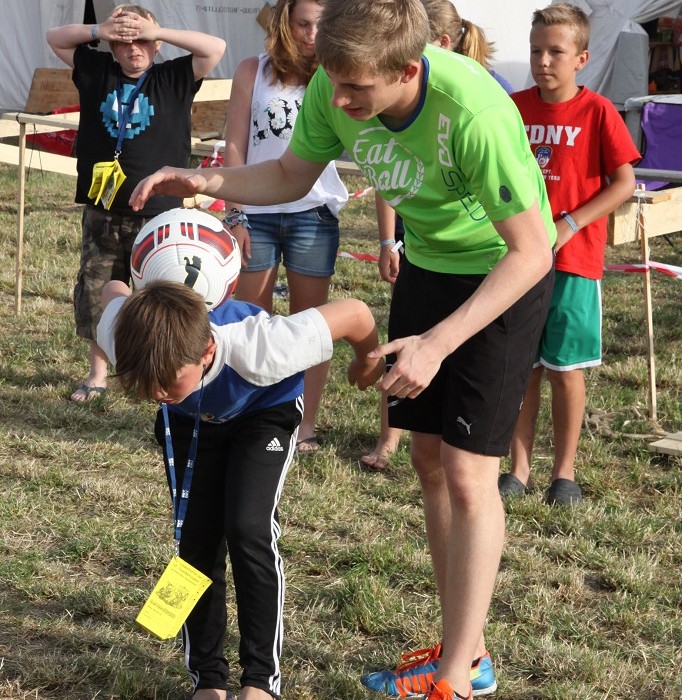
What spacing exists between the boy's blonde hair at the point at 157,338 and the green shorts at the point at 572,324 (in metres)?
2.29

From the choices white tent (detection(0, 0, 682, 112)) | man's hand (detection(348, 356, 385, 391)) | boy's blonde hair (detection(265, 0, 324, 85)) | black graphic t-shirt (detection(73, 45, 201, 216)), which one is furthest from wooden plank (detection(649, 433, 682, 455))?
white tent (detection(0, 0, 682, 112))

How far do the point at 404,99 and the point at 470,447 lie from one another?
926 mm

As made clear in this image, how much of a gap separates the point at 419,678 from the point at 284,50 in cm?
272

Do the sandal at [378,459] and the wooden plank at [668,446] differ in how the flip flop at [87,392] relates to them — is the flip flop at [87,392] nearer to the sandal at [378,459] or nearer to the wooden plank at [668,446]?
the sandal at [378,459]

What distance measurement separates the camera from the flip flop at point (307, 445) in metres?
5.25

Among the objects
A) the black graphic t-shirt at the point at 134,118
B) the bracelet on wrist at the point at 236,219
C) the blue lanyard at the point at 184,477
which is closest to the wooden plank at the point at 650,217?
the bracelet on wrist at the point at 236,219

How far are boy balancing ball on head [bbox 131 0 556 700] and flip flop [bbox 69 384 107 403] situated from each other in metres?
2.80

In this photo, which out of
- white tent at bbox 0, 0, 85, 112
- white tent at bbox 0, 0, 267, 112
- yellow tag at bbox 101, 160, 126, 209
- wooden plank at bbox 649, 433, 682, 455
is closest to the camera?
wooden plank at bbox 649, 433, 682, 455

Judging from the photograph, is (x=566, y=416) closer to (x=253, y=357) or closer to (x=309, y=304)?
(x=309, y=304)

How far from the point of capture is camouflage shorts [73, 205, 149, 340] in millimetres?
5793

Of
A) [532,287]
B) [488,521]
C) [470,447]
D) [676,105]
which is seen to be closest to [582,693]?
[488,521]

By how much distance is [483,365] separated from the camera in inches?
117

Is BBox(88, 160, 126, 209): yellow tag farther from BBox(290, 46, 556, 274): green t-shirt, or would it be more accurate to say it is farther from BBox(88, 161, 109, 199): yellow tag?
BBox(290, 46, 556, 274): green t-shirt

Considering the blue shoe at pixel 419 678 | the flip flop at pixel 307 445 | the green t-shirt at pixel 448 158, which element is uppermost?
the green t-shirt at pixel 448 158
